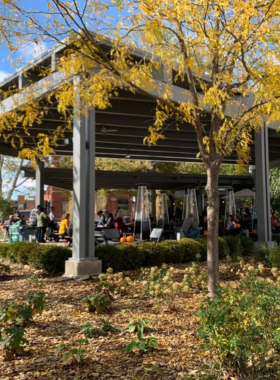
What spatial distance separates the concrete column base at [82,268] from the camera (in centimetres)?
776

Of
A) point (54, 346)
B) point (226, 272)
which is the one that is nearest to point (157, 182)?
point (226, 272)

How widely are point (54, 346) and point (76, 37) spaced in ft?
13.8

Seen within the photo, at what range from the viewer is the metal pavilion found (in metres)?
7.96

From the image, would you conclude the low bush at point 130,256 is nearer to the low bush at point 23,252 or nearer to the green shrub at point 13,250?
the low bush at point 23,252

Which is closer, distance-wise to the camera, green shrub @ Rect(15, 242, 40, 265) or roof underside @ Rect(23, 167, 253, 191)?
green shrub @ Rect(15, 242, 40, 265)

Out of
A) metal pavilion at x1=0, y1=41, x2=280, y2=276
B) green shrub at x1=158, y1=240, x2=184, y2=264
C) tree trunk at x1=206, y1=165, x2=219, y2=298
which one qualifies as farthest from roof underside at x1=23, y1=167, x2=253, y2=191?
tree trunk at x1=206, y1=165, x2=219, y2=298

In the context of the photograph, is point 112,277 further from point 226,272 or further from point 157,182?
point 157,182

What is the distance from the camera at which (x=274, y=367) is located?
10.9ft

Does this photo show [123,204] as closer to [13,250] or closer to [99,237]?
[99,237]

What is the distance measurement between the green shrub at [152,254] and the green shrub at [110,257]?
2.07ft

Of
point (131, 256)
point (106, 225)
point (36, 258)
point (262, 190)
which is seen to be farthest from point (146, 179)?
point (36, 258)

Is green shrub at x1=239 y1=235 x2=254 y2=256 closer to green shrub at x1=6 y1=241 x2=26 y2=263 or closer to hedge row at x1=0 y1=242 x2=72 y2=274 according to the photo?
hedge row at x1=0 y1=242 x2=72 y2=274

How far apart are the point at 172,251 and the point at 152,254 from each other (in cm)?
61

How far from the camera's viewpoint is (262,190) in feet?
39.2
